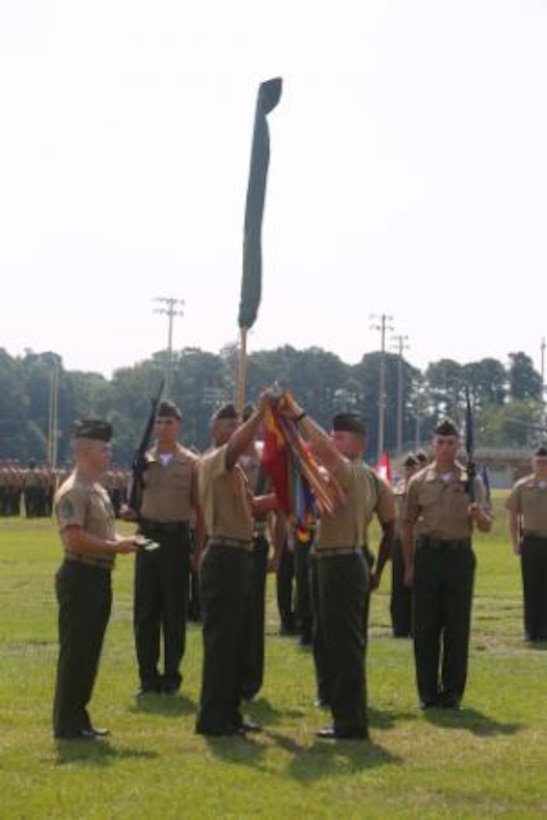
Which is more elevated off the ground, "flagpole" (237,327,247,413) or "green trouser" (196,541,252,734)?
"flagpole" (237,327,247,413)

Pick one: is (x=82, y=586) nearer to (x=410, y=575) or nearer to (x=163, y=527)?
(x=163, y=527)

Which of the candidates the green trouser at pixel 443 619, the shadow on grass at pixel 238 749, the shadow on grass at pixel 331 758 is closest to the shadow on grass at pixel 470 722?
the green trouser at pixel 443 619

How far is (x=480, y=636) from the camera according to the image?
15766mm

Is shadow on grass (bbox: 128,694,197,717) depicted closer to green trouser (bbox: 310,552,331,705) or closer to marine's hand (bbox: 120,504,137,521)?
green trouser (bbox: 310,552,331,705)

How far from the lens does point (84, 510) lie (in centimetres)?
926

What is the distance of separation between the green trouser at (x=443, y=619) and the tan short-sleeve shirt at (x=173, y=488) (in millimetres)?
1864

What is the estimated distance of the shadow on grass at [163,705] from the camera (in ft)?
34.1

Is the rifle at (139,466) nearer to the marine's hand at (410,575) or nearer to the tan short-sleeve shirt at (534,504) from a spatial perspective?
the marine's hand at (410,575)

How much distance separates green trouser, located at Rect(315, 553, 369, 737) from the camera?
946 centimetres

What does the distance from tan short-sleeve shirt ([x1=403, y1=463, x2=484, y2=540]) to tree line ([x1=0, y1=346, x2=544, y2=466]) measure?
95.4 meters

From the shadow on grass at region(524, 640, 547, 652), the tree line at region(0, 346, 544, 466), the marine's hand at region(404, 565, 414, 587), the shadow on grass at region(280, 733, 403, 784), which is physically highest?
the tree line at region(0, 346, 544, 466)

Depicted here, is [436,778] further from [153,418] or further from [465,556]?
[153,418]

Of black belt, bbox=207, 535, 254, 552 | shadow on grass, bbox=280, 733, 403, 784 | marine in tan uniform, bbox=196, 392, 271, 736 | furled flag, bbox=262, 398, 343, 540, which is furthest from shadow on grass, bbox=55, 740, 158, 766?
furled flag, bbox=262, 398, 343, 540

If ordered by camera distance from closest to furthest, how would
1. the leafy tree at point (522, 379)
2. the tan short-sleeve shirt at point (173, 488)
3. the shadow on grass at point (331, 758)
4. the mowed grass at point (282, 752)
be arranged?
1. the mowed grass at point (282, 752)
2. the shadow on grass at point (331, 758)
3. the tan short-sleeve shirt at point (173, 488)
4. the leafy tree at point (522, 379)
